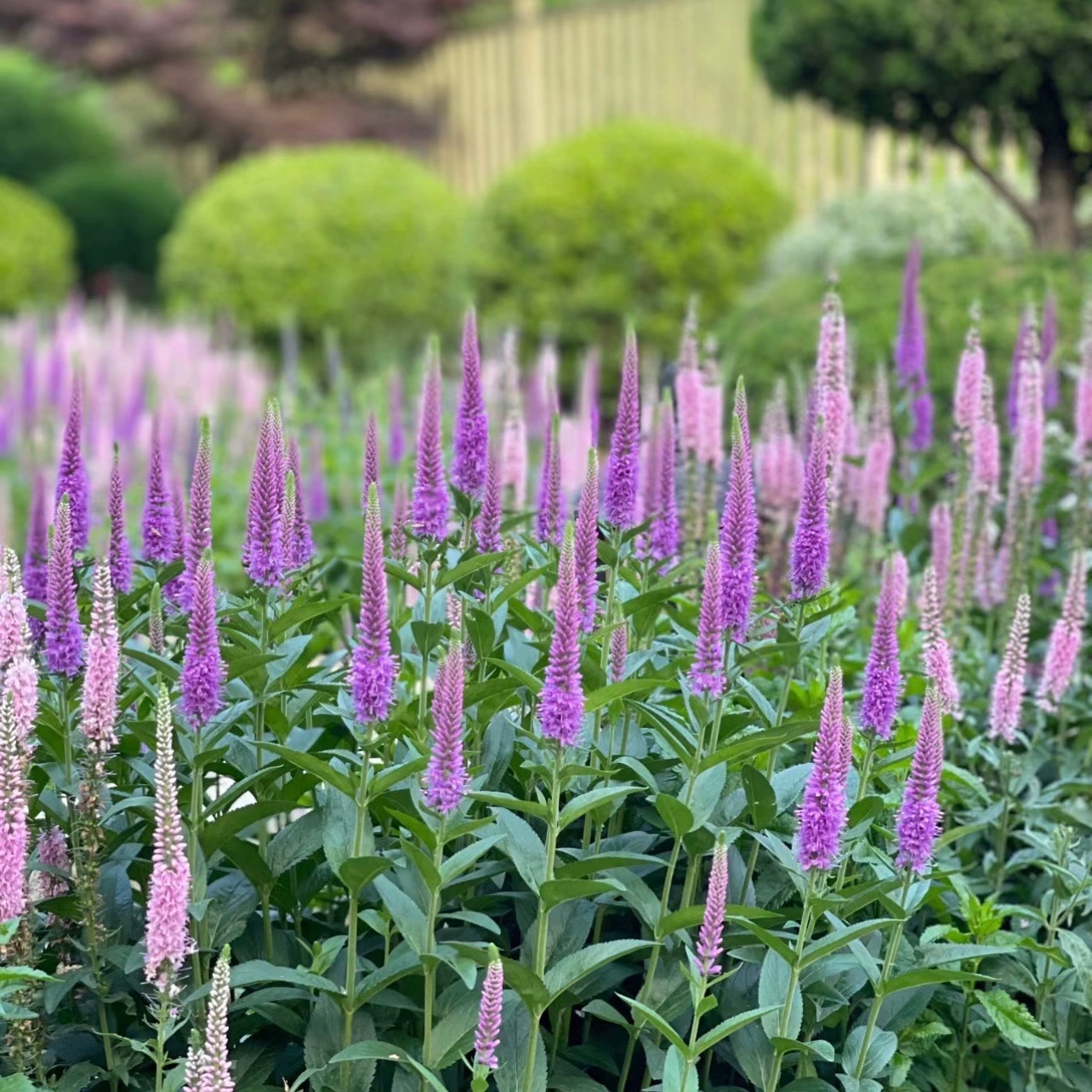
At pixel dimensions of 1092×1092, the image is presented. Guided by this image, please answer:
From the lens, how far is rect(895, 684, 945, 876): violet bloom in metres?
2.11

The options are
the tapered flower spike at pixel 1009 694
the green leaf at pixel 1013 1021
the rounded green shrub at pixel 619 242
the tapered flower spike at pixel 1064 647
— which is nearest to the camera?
the green leaf at pixel 1013 1021

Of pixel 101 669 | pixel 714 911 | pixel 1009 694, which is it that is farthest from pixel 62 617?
pixel 1009 694

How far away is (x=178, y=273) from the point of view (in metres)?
14.6

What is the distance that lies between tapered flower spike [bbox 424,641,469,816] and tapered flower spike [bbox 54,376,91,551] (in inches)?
34.7

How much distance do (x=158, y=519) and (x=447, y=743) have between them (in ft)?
2.74

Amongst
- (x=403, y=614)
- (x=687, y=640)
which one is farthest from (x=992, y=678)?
(x=403, y=614)

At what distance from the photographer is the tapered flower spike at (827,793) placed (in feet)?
6.65

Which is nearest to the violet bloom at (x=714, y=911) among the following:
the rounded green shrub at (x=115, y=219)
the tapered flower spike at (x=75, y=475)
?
the tapered flower spike at (x=75, y=475)

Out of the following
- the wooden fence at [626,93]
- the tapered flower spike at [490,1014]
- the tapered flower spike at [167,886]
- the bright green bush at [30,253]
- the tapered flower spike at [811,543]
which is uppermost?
the wooden fence at [626,93]

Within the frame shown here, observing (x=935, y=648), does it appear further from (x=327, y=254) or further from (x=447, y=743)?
(x=327, y=254)

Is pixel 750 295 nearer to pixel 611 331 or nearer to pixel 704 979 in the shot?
pixel 611 331

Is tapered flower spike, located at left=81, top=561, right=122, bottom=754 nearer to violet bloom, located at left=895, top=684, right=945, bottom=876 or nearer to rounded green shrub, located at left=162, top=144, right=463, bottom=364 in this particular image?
violet bloom, located at left=895, top=684, right=945, bottom=876

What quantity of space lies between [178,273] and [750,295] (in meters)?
8.30

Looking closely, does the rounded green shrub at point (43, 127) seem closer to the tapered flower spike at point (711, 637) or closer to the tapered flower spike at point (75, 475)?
the tapered flower spike at point (75, 475)
